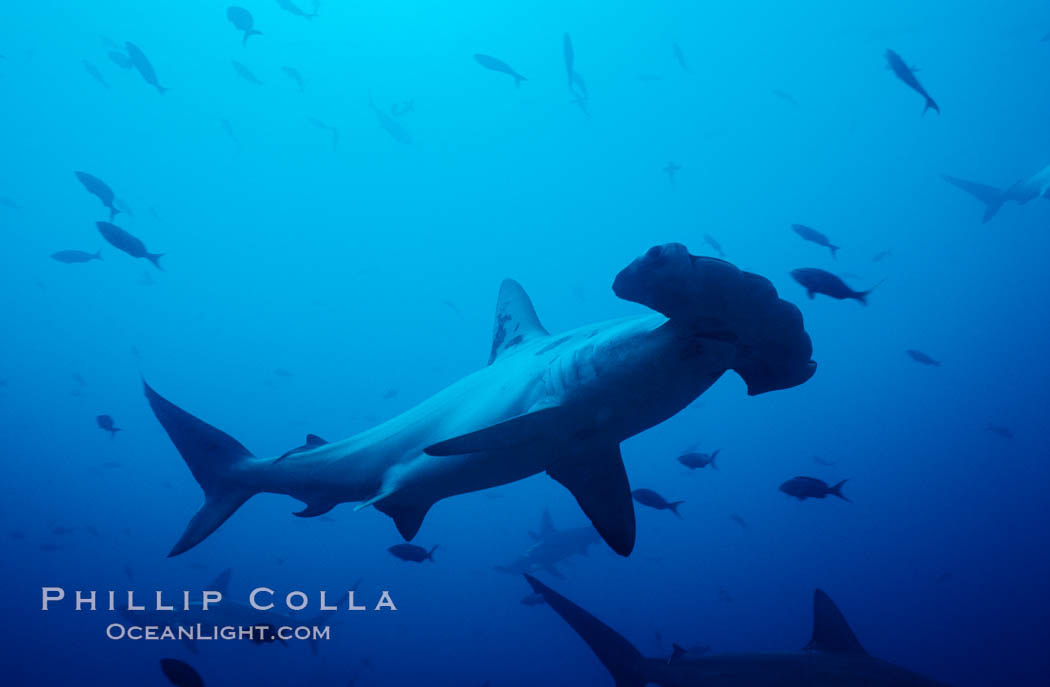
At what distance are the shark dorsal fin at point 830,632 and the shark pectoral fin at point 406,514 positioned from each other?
113 inches

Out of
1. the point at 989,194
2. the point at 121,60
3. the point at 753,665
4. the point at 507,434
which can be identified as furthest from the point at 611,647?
the point at 989,194

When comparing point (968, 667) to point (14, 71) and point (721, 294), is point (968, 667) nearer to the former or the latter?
point (721, 294)

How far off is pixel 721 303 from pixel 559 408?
77 centimetres

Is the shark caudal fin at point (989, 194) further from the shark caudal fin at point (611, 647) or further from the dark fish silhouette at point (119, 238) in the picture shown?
the dark fish silhouette at point (119, 238)

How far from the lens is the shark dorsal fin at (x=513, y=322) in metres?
3.60

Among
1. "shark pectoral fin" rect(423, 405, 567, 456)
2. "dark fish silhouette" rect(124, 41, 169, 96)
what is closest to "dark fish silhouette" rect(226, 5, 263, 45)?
"dark fish silhouette" rect(124, 41, 169, 96)

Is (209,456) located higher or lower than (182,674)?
higher

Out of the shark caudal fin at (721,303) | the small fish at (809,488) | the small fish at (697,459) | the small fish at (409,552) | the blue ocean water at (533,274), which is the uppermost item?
the shark caudal fin at (721,303)

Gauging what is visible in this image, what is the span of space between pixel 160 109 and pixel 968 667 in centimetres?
5113

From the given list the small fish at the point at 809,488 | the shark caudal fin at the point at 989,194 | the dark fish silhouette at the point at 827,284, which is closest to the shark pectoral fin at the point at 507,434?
the dark fish silhouette at the point at 827,284

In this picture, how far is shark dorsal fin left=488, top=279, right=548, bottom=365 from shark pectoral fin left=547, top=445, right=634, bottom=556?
0.84 meters

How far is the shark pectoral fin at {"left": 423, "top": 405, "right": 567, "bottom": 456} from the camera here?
2320 mm

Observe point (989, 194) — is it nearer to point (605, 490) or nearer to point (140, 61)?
point (605, 490)

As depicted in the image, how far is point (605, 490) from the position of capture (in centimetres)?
317
